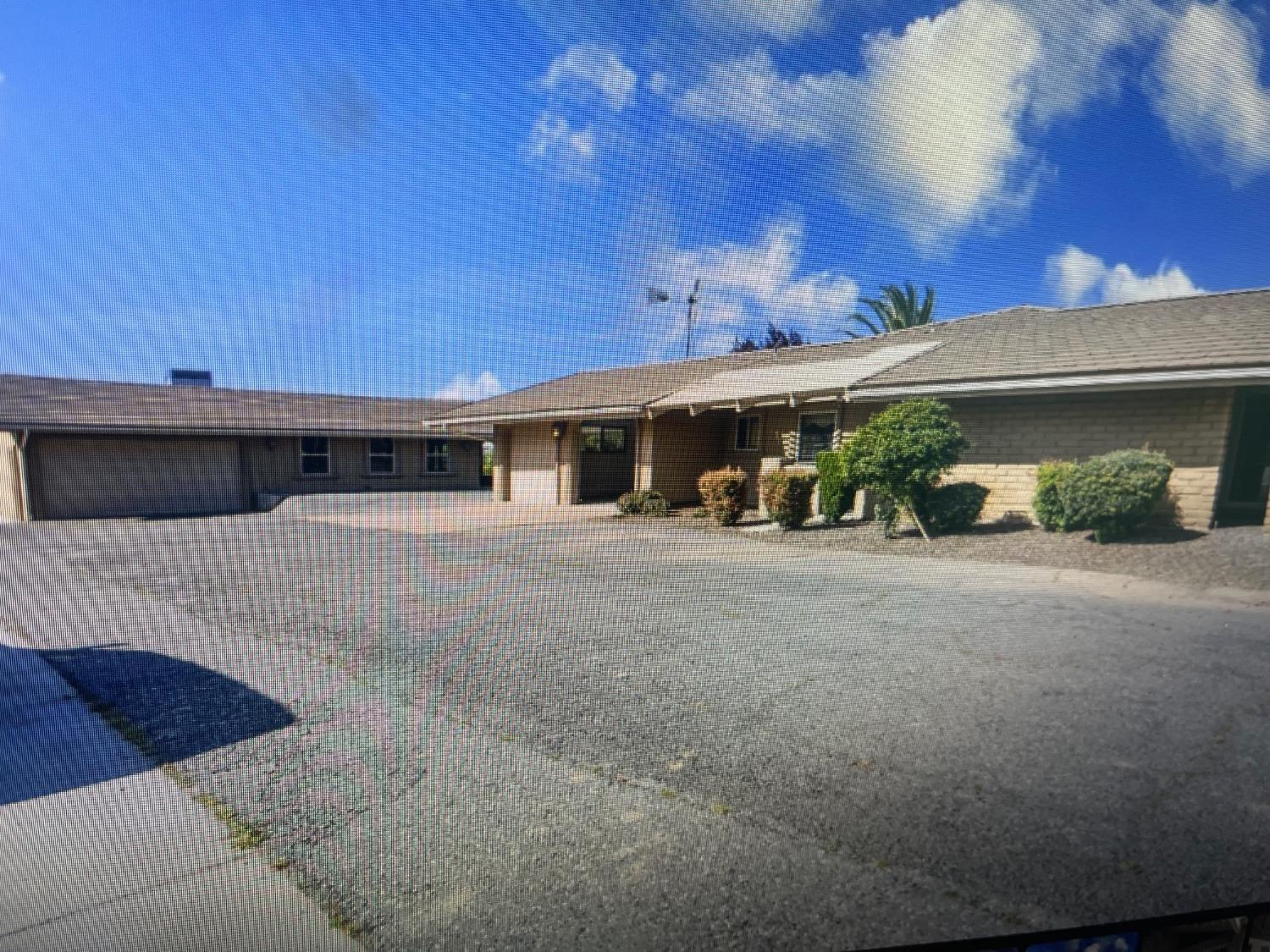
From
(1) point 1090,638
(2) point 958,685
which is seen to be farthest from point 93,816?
(1) point 1090,638

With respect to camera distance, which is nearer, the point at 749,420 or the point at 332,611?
the point at 332,611

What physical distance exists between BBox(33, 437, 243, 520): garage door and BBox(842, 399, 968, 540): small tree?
10.9m

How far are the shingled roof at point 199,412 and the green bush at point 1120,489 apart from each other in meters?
5.70

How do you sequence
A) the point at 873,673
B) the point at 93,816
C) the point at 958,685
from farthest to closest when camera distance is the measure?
1. the point at 873,673
2. the point at 958,685
3. the point at 93,816

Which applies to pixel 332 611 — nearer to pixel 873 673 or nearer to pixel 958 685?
pixel 873 673

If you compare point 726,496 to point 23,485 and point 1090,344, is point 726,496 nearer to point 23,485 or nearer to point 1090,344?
point 1090,344

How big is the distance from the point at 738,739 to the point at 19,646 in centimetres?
341

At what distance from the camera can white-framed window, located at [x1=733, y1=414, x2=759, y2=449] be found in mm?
8570

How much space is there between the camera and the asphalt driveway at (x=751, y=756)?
3.49 ft

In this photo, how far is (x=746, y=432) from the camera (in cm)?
880

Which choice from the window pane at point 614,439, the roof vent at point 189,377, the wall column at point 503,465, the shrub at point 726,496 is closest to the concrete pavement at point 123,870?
the roof vent at point 189,377

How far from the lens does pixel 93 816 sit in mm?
1356

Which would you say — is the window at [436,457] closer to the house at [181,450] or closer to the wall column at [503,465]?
the house at [181,450]

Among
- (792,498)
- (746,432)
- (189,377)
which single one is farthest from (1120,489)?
(746,432)
